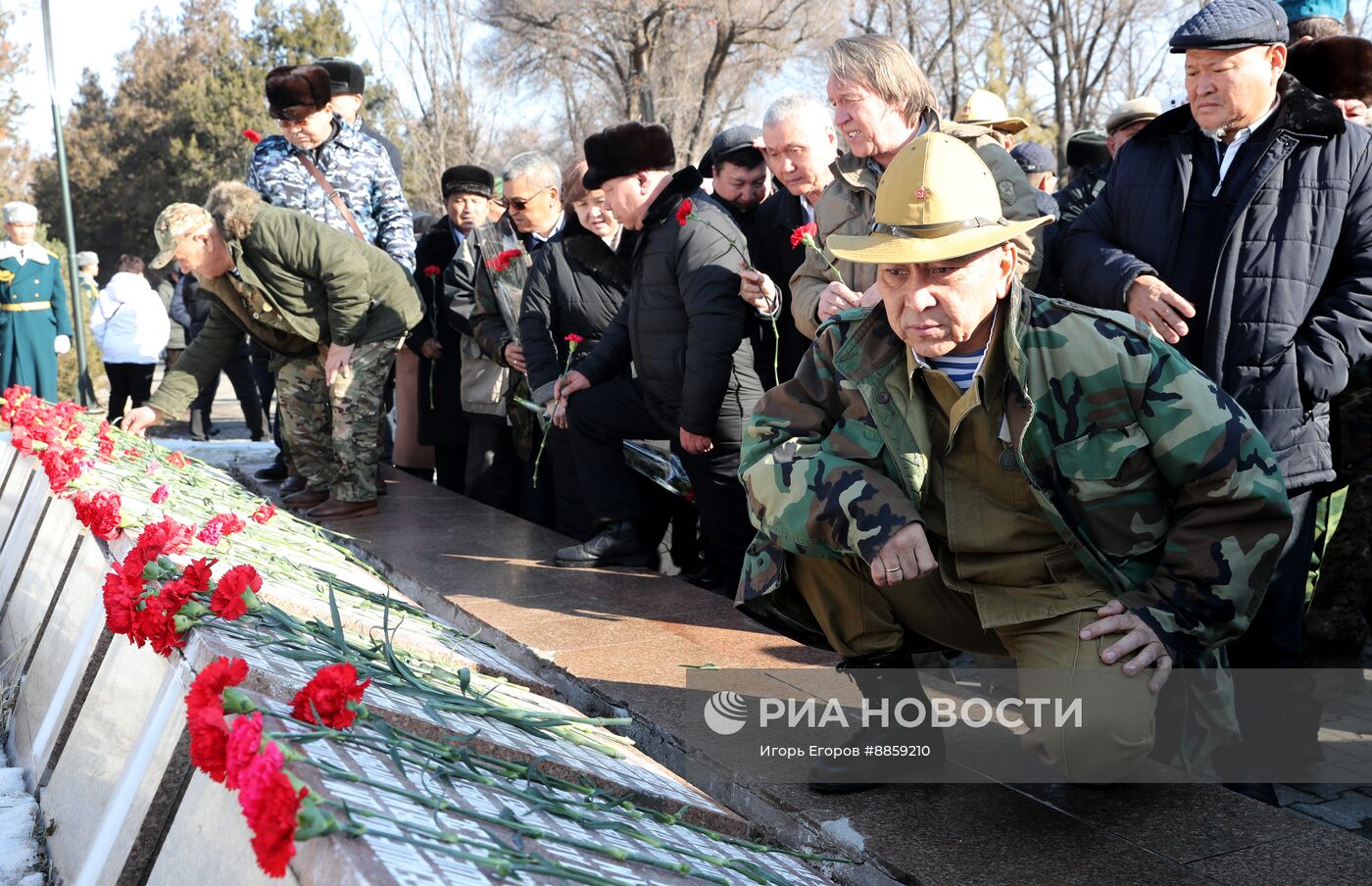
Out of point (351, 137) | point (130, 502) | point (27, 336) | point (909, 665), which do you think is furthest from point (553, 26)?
point (909, 665)

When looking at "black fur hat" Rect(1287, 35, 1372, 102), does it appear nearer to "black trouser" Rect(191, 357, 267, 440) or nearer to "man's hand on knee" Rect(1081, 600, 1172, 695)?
"man's hand on knee" Rect(1081, 600, 1172, 695)

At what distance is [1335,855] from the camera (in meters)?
2.66

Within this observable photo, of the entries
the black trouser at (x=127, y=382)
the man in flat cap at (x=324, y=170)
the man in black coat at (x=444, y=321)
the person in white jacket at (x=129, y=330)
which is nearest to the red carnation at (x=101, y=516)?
the man in flat cap at (x=324, y=170)

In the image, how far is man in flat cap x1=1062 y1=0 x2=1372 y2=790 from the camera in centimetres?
346

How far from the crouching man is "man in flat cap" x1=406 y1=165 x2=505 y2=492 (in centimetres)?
434

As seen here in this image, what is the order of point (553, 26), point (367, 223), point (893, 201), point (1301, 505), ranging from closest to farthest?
point (893, 201) < point (1301, 505) < point (367, 223) < point (553, 26)

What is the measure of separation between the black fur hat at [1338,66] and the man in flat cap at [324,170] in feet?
15.3

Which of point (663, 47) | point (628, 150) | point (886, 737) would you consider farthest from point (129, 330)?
point (663, 47)

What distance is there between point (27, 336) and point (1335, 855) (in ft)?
37.7

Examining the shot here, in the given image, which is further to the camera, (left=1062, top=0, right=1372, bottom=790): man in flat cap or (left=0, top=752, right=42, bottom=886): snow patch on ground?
(left=1062, top=0, right=1372, bottom=790): man in flat cap

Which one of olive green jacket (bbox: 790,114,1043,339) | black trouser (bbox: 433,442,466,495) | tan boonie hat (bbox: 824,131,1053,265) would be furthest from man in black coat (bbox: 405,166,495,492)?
tan boonie hat (bbox: 824,131,1053,265)

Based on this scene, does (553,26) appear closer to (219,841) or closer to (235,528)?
(235,528)

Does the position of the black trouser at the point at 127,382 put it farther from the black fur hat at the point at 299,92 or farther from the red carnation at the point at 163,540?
the red carnation at the point at 163,540

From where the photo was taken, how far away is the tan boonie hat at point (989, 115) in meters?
6.07
